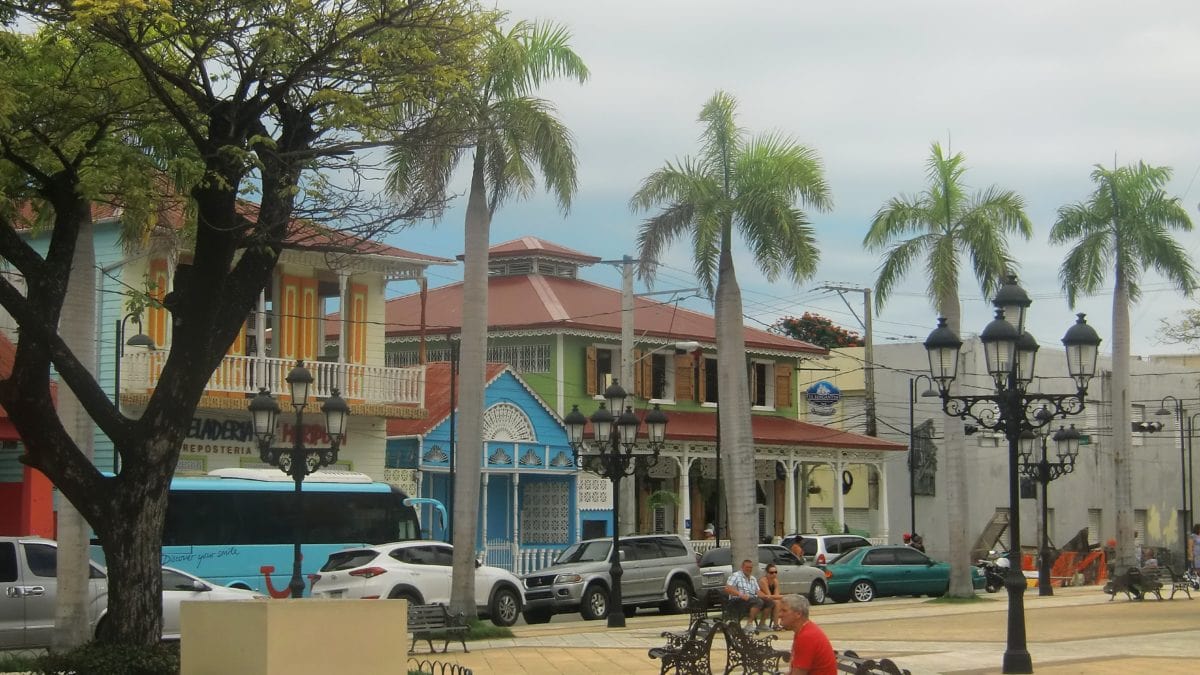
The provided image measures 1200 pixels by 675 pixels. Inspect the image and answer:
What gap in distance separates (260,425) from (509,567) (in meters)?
14.4

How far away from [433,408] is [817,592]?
11091mm

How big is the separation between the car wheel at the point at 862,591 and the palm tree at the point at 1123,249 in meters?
7.34

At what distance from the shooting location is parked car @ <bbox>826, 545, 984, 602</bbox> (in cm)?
3594

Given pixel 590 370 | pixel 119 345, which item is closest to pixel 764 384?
pixel 590 370

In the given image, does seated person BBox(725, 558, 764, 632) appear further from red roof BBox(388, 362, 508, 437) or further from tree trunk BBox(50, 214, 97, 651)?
Answer: red roof BBox(388, 362, 508, 437)

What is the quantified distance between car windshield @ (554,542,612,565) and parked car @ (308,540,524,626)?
6.99ft

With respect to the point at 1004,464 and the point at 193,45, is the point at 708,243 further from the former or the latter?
the point at 1004,464

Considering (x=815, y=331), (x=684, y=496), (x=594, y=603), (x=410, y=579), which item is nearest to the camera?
(x=410, y=579)

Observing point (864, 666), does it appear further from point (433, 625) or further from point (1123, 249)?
point (1123, 249)

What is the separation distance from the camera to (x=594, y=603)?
2972cm

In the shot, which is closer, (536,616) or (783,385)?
(536,616)

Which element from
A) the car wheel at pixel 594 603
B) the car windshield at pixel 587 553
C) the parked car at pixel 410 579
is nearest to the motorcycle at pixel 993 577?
the car windshield at pixel 587 553

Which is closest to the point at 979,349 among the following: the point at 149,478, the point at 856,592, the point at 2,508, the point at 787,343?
the point at 787,343

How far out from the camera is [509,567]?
126 ft
